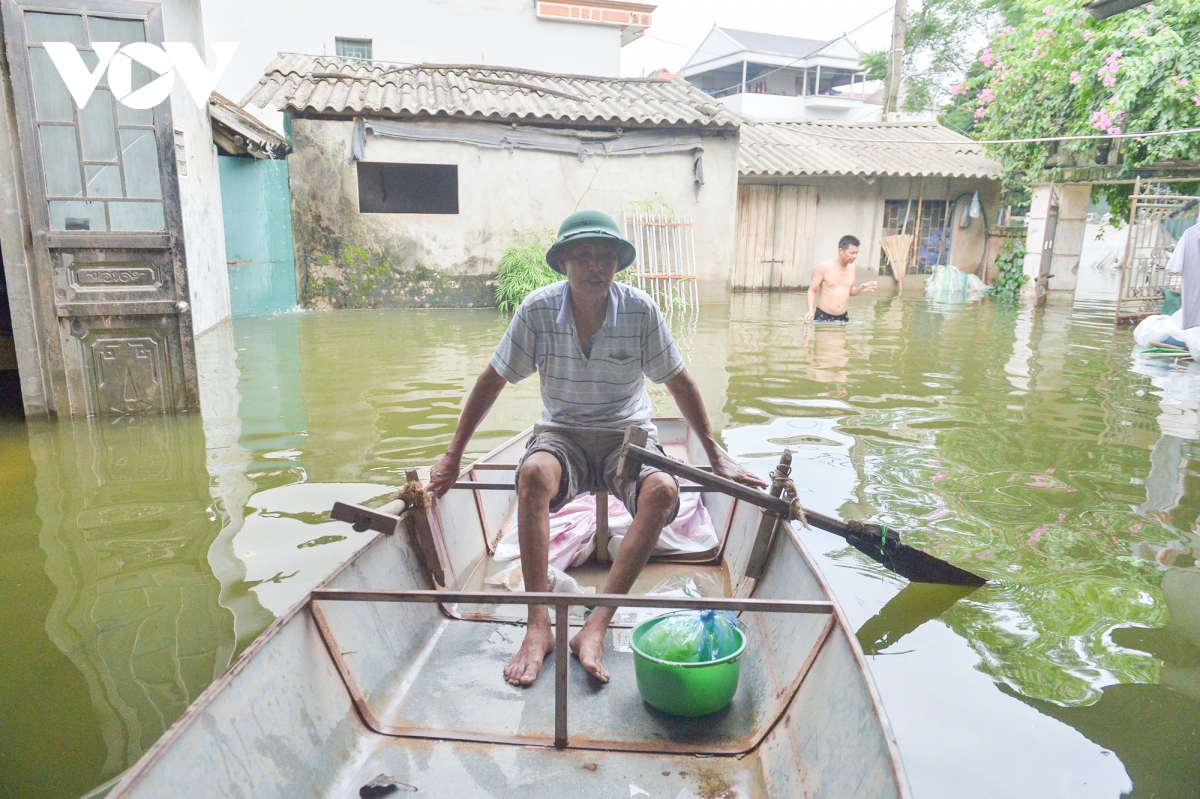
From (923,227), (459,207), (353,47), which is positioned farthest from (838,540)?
(353,47)

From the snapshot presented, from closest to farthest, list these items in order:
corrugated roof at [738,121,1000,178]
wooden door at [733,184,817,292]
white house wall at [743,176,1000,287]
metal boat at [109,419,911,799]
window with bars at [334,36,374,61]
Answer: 1. metal boat at [109,419,911,799]
2. corrugated roof at [738,121,1000,178]
3. wooden door at [733,184,817,292]
4. white house wall at [743,176,1000,287]
5. window with bars at [334,36,374,61]

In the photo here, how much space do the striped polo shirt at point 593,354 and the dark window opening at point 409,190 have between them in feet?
38.5

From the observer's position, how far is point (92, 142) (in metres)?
5.63

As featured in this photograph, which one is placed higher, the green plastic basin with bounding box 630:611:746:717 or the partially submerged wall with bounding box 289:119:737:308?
the partially submerged wall with bounding box 289:119:737:308

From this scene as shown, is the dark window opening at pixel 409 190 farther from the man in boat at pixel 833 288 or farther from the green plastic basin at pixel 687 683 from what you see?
the green plastic basin at pixel 687 683

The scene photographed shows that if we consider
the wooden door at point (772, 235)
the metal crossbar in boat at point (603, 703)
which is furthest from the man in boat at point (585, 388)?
the wooden door at point (772, 235)

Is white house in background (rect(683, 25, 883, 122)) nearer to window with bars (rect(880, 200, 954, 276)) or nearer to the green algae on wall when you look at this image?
window with bars (rect(880, 200, 954, 276))

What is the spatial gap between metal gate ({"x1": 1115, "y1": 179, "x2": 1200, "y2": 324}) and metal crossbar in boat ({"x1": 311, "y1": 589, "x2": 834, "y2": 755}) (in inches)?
431

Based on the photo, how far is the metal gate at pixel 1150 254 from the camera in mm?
11070

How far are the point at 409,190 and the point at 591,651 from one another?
13.4 m

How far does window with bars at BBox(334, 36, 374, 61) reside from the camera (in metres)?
16.6

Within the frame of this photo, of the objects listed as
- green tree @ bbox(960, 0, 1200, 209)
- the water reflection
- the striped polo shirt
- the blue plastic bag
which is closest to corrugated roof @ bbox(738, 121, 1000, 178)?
green tree @ bbox(960, 0, 1200, 209)

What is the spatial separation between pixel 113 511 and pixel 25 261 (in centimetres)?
234

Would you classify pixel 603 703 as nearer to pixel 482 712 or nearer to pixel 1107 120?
pixel 482 712
